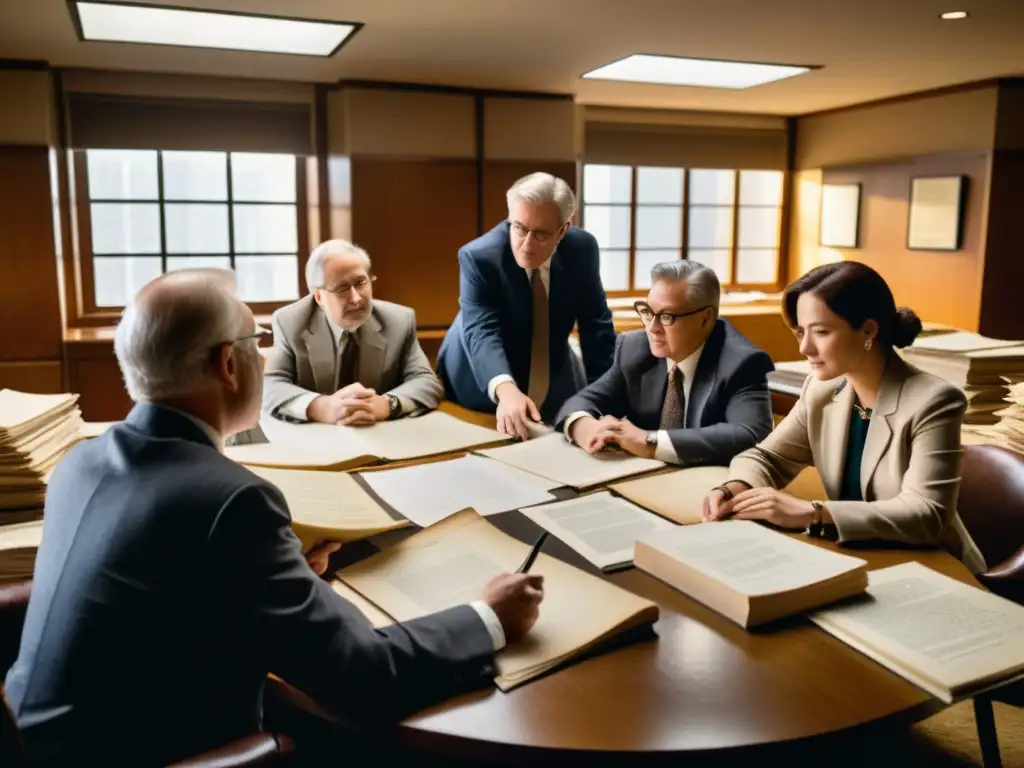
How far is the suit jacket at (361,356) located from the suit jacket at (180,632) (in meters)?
1.71

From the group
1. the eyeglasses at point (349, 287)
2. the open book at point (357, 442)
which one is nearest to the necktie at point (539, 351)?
the open book at point (357, 442)

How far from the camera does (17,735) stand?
2.78 feet

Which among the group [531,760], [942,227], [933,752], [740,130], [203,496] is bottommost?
[933,752]

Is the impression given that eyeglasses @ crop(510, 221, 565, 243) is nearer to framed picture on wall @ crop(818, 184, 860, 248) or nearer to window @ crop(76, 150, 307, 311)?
window @ crop(76, 150, 307, 311)

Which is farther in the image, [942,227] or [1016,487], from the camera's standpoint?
[942,227]

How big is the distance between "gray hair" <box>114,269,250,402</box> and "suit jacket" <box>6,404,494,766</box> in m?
0.10

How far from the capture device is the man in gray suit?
1.04 m

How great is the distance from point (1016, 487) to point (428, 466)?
131 cm

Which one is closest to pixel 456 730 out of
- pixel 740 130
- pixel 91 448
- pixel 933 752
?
pixel 91 448

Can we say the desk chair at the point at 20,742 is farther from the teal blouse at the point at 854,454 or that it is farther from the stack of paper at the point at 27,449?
the teal blouse at the point at 854,454

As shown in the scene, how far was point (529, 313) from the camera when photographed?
291 centimetres

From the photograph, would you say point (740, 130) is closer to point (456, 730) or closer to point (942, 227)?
point (942, 227)

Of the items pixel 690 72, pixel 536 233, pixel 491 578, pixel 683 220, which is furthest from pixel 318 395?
pixel 683 220

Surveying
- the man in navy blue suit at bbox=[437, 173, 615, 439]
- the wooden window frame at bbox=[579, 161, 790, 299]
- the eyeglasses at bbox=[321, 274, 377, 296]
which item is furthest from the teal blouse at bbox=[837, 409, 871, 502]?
the wooden window frame at bbox=[579, 161, 790, 299]
